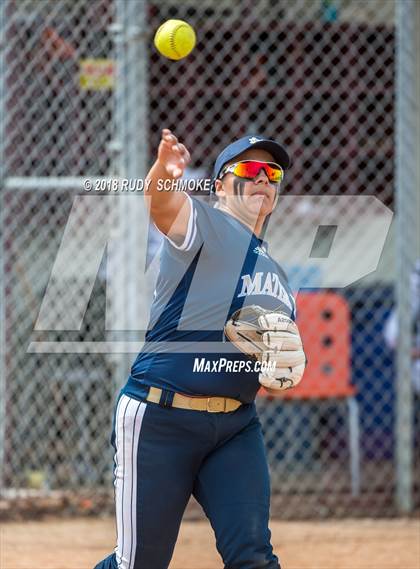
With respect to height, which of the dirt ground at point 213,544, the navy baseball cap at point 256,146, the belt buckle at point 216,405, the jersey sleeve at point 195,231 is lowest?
the dirt ground at point 213,544

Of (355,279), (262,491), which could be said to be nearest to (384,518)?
(355,279)

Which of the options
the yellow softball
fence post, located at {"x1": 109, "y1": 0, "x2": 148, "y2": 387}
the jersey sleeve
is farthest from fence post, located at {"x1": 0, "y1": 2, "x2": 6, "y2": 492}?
the jersey sleeve

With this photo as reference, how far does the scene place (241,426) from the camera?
Result: 3322 mm

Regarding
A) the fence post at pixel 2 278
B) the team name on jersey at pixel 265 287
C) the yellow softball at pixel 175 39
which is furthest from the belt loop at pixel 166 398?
the fence post at pixel 2 278

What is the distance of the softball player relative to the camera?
3.17 m

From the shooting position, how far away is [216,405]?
127 inches

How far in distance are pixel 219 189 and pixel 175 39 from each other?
2.35 feet

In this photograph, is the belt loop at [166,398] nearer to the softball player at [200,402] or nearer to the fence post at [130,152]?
the softball player at [200,402]

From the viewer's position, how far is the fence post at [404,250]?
600 centimetres

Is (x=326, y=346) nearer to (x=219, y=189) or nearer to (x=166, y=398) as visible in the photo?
(x=219, y=189)

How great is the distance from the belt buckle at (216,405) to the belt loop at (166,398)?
12cm

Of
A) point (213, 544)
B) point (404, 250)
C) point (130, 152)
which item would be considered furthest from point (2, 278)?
point (404, 250)

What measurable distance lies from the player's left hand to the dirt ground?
180 centimetres

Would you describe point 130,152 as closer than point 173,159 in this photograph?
No
